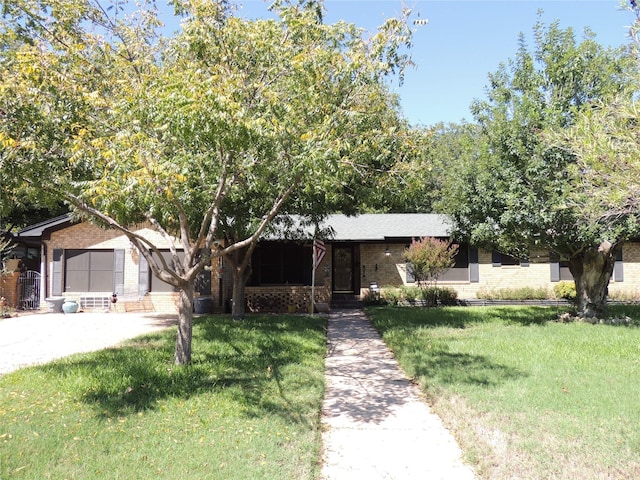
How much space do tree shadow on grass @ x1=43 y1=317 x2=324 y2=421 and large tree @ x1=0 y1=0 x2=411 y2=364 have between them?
0.72m

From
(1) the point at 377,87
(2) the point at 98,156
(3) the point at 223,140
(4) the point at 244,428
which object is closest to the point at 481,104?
(1) the point at 377,87

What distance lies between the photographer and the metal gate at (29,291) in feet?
60.0

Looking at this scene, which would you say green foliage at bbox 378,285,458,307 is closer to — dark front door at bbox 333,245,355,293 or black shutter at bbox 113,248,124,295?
dark front door at bbox 333,245,355,293

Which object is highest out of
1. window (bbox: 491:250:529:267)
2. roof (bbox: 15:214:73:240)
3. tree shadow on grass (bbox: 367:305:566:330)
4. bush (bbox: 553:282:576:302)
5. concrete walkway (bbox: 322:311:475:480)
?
roof (bbox: 15:214:73:240)

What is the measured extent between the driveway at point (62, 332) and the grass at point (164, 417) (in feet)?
4.02

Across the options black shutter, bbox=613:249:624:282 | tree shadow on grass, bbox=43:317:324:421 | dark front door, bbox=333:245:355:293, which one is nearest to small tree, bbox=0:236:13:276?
tree shadow on grass, bbox=43:317:324:421

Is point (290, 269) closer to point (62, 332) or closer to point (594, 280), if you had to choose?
point (62, 332)

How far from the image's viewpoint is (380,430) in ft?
17.4

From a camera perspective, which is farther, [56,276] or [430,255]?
[56,276]

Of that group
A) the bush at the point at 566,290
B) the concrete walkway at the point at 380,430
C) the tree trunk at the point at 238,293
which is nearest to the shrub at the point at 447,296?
the bush at the point at 566,290

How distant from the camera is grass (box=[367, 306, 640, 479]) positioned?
4.32 m

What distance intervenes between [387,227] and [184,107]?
52.8 ft

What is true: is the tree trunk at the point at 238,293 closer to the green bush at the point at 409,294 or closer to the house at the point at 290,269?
the house at the point at 290,269

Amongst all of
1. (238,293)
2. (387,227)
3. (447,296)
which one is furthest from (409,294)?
(238,293)
